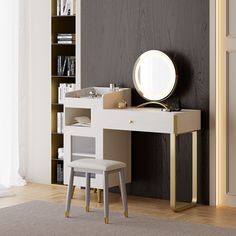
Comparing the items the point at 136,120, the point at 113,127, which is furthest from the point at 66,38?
the point at 136,120

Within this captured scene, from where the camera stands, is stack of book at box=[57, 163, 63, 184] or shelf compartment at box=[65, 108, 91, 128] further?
stack of book at box=[57, 163, 63, 184]

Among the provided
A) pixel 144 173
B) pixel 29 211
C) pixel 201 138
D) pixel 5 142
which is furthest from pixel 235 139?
Answer: pixel 5 142

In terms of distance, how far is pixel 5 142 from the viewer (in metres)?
6.68

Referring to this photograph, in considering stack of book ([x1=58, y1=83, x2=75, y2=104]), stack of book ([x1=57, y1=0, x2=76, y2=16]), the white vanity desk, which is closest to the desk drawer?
the white vanity desk

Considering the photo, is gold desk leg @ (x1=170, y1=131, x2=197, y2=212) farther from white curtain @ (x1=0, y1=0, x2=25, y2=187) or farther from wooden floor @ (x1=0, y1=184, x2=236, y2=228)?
white curtain @ (x1=0, y1=0, x2=25, y2=187)

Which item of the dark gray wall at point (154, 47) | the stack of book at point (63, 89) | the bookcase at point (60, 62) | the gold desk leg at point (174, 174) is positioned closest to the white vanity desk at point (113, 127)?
the gold desk leg at point (174, 174)

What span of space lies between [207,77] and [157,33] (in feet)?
1.96

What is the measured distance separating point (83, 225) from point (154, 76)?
152 centimetres

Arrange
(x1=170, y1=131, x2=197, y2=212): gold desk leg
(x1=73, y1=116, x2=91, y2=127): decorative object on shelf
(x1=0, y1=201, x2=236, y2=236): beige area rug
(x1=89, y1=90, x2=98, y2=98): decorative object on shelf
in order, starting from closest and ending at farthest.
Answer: (x1=0, y1=201, x2=236, y2=236): beige area rug
(x1=170, y1=131, x2=197, y2=212): gold desk leg
(x1=73, y1=116, x2=91, y2=127): decorative object on shelf
(x1=89, y1=90, x2=98, y2=98): decorative object on shelf

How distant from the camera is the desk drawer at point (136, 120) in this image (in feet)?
17.9

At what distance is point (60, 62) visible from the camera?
261 inches

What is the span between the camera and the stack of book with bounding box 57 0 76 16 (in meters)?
6.51

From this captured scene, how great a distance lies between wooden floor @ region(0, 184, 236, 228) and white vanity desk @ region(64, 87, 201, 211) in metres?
0.14

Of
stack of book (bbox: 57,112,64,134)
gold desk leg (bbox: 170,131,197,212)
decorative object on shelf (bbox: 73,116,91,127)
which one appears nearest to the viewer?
gold desk leg (bbox: 170,131,197,212)
